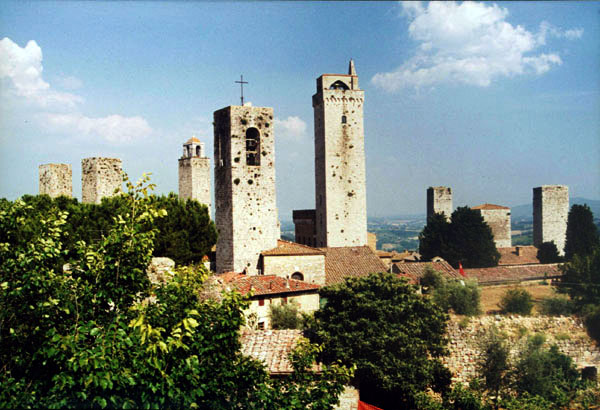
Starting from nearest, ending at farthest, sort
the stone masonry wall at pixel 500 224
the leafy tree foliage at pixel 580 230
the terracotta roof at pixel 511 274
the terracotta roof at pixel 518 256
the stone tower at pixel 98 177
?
the stone tower at pixel 98 177 < the terracotta roof at pixel 511 274 < the leafy tree foliage at pixel 580 230 < the terracotta roof at pixel 518 256 < the stone masonry wall at pixel 500 224

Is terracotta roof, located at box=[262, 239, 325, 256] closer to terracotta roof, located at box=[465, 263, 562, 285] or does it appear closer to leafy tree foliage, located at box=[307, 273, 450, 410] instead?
leafy tree foliage, located at box=[307, 273, 450, 410]

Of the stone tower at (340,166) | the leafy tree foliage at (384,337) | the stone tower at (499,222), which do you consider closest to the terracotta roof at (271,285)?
the leafy tree foliage at (384,337)

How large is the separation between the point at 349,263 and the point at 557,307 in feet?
41.1

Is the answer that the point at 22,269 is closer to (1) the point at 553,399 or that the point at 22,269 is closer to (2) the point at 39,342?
(2) the point at 39,342

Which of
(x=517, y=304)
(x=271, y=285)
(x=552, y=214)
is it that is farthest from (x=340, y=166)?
(x=552, y=214)

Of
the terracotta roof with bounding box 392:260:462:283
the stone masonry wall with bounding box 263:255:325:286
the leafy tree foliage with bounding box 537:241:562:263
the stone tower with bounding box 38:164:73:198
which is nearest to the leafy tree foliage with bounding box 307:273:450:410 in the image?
the stone masonry wall with bounding box 263:255:325:286

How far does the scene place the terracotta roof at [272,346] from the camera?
13656 mm

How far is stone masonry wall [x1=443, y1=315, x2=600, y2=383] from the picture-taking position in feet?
57.2

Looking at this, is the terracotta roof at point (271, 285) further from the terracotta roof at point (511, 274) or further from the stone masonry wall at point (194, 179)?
the stone masonry wall at point (194, 179)

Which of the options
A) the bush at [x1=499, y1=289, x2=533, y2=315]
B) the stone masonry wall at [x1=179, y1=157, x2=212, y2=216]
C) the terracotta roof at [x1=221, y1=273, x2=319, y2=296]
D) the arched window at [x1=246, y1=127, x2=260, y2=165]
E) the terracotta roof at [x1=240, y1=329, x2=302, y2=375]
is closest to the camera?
the terracotta roof at [x1=240, y1=329, x2=302, y2=375]

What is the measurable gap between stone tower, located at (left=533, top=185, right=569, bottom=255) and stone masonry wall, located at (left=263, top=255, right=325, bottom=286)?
37728 mm

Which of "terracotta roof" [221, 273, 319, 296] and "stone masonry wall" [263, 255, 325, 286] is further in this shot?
"stone masonry wall" [263, 255, 325, 286]

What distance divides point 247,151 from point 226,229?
185 inches

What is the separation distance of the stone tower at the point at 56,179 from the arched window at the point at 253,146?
9.59m
